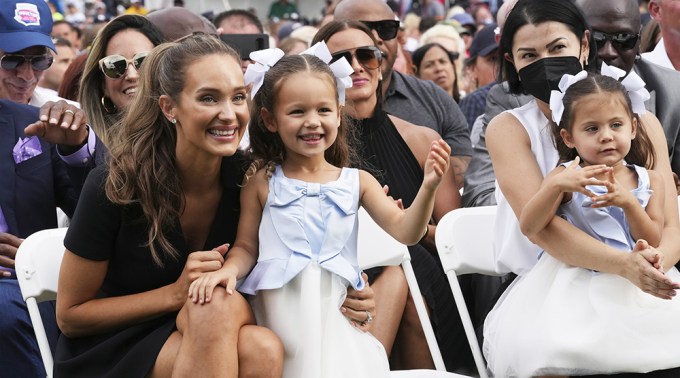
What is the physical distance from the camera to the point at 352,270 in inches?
127

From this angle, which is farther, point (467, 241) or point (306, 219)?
point (467, 241)

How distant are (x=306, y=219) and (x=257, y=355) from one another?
1.60ft

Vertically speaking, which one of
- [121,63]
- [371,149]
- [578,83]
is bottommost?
[371,149]

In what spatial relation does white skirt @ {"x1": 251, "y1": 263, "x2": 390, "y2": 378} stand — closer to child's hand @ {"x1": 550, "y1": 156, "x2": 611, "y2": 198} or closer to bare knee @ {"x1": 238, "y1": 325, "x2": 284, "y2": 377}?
bare knee @ {"x1": 238, "y1": 325, "x2": 284, "y2": 377}

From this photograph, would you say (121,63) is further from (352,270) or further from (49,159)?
(352,270)

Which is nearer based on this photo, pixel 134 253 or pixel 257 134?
pixel 134 253

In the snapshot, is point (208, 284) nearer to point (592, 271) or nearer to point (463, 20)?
point (592, 271)

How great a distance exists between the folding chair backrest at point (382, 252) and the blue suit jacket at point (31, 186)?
110 centimetres

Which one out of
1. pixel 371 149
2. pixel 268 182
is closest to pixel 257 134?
pixel 268 182

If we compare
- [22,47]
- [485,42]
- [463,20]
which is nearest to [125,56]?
[22,47]


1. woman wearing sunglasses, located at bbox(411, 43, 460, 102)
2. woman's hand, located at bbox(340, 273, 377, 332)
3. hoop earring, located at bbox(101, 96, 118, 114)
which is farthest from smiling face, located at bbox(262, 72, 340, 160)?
woman wearing sunglasses, located at bbox(411, 43, 460, 102)

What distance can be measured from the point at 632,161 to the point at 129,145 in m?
1.64

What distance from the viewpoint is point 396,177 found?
448 cm

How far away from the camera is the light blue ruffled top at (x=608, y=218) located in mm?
3297
